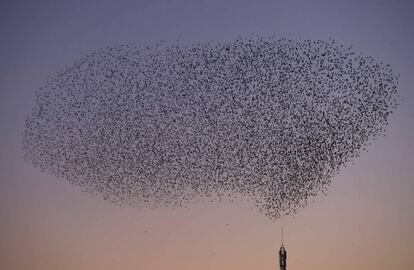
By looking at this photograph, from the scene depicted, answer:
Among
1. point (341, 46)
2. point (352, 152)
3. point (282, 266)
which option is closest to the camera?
point (341, 46)

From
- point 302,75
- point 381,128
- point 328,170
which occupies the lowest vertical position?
point 328,170

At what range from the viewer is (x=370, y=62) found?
17625 mm

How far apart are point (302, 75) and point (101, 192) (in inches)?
303

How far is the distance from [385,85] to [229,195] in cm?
636

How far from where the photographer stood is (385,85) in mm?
17672

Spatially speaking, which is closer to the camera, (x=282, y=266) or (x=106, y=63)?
(x=106, y=63)

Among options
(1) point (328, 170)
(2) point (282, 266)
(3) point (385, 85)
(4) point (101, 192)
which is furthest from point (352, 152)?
(2) point (282, 266)

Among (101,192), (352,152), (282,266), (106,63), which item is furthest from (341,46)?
(282,266)

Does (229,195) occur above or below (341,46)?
below

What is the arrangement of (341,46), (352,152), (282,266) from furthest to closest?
(282,266), (352,152), (341,46)

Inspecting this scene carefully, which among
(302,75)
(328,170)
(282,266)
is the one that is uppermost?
(302,75)

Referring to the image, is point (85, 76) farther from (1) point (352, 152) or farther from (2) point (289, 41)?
(1) point (352, 152)

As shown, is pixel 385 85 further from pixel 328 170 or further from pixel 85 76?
pixel 85 76

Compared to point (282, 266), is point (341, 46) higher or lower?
higher
